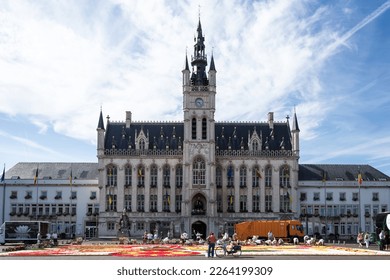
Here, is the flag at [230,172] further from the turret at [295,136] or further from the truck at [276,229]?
the truck at [276,229]

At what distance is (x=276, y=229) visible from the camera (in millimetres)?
75688

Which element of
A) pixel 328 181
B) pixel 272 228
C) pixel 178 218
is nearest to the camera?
pixel 272 228

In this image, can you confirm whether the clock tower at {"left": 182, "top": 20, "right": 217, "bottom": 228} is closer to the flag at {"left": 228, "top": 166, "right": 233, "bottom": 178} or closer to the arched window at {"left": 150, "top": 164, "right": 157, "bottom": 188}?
the flag at {"left": 228, "top": 166, "right": 233, "bottom": 178}

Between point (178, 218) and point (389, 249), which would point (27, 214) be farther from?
point (389, 249)

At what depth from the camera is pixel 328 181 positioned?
103625 millimetres

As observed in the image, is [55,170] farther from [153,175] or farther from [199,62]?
[199,62]

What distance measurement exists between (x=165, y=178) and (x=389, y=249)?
49.0 metres

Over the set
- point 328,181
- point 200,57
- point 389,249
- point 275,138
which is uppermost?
point 200,57

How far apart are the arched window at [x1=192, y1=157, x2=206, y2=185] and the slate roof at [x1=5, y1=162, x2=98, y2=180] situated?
1935 cm

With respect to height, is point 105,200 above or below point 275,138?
below

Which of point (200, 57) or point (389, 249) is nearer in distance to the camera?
point (389, 249)

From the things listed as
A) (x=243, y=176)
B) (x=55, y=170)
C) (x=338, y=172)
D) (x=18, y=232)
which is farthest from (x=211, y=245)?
(x=55, y=170)
